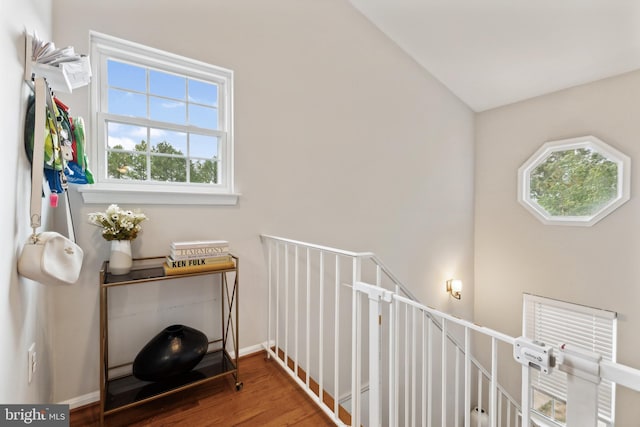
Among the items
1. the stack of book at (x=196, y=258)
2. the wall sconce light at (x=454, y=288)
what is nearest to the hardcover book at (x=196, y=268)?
the stack of book at (x=196, y=258)

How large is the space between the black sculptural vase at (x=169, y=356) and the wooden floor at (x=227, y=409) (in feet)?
0.61

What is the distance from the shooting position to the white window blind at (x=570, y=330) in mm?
3098

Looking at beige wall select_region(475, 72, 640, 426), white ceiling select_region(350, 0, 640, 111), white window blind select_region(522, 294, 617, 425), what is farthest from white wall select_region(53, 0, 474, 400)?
white window blind select_region(522, 294, 617, 425)

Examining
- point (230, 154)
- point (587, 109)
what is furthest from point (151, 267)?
point (587, 109)

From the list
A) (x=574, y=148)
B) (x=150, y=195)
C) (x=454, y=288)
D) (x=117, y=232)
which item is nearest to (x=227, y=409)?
(x=117, y=232)

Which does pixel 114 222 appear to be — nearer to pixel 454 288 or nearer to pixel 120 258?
pixel 120 258

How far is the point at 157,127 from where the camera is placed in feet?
6.61

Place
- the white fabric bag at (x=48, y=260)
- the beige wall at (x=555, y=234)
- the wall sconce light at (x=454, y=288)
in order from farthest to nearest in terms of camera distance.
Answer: the wall sconce light at (x=454, y=288) → the beige wall at (x=555, y=234) → the white fabric bag at (x=48, y=260)

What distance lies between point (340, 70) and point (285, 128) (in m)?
0.91

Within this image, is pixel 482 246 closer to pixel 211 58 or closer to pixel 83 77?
pixel 211 58

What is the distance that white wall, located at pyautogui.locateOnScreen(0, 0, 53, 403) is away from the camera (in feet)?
3.06

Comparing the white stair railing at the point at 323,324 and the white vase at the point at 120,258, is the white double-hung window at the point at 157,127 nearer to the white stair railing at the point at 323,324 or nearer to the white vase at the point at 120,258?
the white vase at the point at 120,258

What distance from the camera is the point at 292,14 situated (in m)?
2.52

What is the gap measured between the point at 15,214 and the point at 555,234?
4675mm
